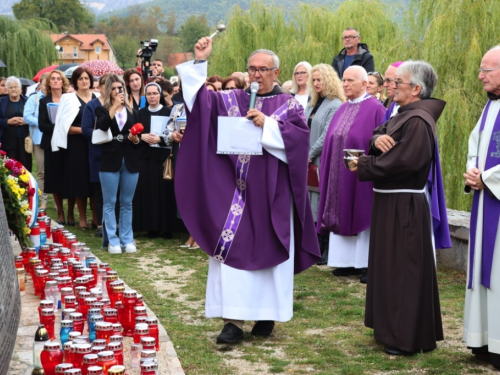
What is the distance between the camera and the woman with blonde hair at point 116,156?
9930mm

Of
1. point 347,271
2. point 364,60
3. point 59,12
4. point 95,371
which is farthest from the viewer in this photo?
point 59,12

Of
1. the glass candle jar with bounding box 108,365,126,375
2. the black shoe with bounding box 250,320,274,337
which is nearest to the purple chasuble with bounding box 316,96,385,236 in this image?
the black shoe with bounding box 250,320,274,337

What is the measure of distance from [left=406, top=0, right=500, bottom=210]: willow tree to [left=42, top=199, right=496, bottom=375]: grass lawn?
2.47 metres

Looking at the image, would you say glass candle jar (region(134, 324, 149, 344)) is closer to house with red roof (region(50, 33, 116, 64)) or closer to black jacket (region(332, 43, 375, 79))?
black jacket (region(332, 43, 375, 79))

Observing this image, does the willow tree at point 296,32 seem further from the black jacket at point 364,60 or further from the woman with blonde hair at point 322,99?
the woman with blonde hair at point 322,99

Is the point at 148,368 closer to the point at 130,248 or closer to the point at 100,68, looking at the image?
the point at 130,248

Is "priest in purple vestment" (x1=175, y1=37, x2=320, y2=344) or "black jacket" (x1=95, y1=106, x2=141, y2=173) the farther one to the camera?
"black jacket" (x1=95, y1=106, x2=141, y2=173)

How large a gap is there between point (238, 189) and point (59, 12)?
319ft

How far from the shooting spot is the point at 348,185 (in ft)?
29.0

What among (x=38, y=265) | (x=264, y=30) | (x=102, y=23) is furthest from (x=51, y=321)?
(x=102, y=23)

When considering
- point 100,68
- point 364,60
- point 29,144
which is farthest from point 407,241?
point 100,68

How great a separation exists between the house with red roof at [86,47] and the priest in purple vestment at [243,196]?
328ft

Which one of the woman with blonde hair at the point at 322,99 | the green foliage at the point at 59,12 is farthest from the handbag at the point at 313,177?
the green foliage at the point at 59,12

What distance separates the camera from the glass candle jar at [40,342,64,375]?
4.84 meters
